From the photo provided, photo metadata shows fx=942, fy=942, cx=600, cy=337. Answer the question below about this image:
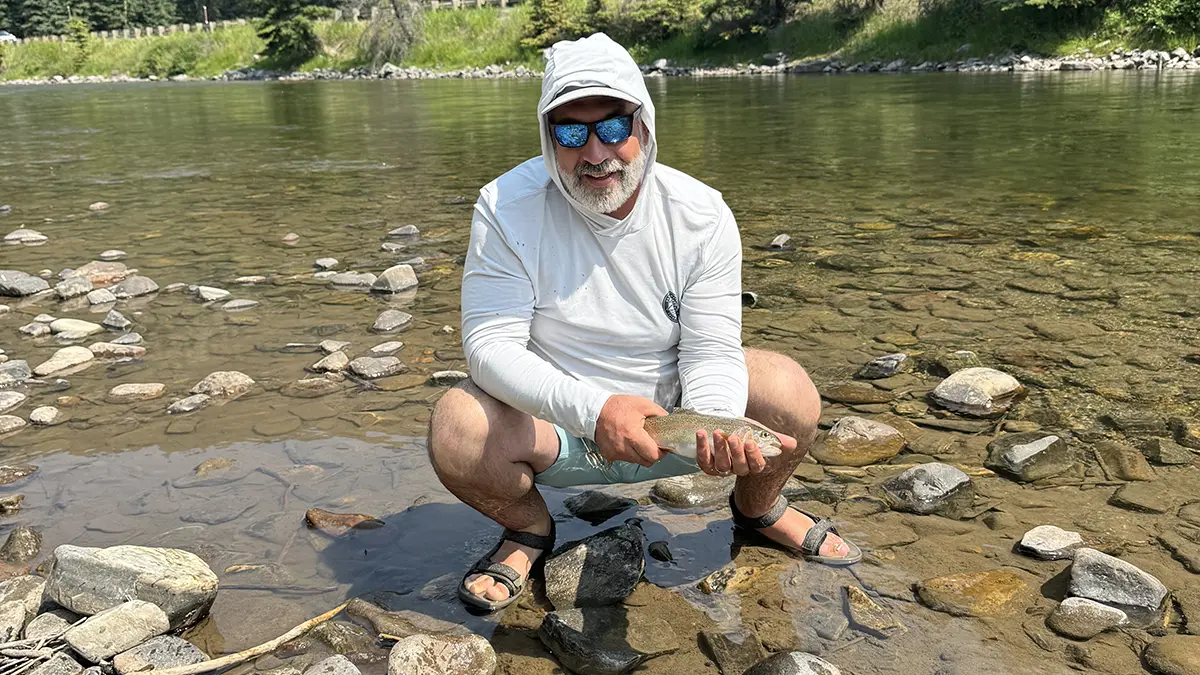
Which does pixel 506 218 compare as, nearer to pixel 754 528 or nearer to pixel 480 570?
pixel 480 570

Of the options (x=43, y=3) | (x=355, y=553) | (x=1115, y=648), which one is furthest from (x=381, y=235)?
(x=43, y=3)

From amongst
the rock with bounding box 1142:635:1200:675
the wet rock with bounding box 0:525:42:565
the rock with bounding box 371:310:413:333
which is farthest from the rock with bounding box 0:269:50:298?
the rock with bounding box 1142:635:1200:675

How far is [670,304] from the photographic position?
10.7 feet

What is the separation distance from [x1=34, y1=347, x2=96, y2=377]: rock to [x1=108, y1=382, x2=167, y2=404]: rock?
564mm

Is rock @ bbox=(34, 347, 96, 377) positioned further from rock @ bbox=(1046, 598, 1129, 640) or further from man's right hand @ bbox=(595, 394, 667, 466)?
rock @ bbox=(1046, 598, 1129, 640)

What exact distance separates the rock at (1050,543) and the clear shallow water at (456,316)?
0.07 m

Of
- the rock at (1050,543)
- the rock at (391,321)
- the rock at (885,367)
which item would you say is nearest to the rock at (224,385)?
the rock at (391,321)

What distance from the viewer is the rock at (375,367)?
5.38m

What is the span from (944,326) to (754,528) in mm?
2936

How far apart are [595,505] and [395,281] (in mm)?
3798

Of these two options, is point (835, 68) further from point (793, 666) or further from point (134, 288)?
point (793, 666)

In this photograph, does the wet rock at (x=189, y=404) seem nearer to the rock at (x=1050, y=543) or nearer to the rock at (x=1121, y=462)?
the rock at (x=1050, y=543)

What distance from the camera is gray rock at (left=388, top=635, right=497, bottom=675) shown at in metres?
2.79

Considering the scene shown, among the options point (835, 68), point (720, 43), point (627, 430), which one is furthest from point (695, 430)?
point (720, 43)
